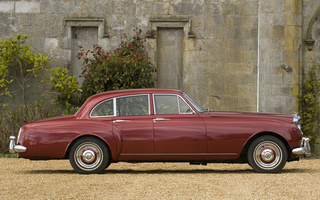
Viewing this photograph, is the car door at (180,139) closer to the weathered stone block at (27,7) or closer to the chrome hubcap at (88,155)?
the chrome hubcap at (88,155)

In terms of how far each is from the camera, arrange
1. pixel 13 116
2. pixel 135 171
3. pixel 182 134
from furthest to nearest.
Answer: pixel 13 116, pixel 135 171, pixel 182 134

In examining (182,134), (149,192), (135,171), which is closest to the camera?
(149,192)

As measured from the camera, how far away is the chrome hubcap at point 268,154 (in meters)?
9.23

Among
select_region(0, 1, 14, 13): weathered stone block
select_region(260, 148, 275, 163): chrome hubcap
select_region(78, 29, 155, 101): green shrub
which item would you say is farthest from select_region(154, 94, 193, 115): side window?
select_region(0, 1, 14, 13): weathered stone block

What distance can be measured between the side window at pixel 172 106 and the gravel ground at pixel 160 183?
39.8 inches

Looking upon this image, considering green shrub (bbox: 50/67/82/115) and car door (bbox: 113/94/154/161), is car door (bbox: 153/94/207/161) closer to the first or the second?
car door (bbox: 113/94/154/161)

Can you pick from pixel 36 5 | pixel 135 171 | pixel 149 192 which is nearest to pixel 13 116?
pixel 36 5

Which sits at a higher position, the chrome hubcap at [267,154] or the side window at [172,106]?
the side window at [172,106]

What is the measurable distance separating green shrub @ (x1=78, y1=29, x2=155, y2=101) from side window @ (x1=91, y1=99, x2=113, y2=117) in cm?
462

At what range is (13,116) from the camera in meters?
14.2

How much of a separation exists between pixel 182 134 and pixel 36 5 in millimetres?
7208

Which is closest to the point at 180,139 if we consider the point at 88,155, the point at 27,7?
the point at 88,155

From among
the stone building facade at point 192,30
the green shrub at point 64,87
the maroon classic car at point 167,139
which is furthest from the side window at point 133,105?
the stone building facade at point 192,30

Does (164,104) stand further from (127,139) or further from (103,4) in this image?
(103,4)
